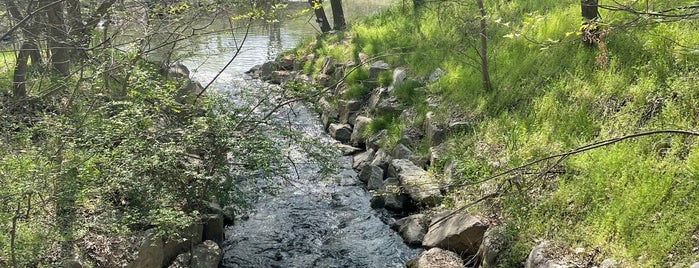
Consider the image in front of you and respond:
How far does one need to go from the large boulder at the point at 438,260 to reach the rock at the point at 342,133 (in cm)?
442

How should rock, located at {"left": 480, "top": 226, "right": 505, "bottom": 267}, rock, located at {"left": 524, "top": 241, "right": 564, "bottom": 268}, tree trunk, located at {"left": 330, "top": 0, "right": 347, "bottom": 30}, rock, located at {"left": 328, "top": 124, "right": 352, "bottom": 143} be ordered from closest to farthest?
rock, located at {"left": 524, "top": 241, "right": 564, "bottom": 268} < rock, located at {"left": 480, "top": 226, "right": 505, "bottom": 267} < rock, located at {"left": 328, "top": 124, "right": 352, "bottom": 143} < tree trunk, located at {"left": 330, "top": 0, "right": 347, "bottom": 30}

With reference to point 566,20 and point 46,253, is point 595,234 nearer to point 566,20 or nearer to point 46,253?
point 566,20

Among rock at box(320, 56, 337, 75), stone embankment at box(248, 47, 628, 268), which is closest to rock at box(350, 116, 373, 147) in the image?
stone embankment at box(248, 47, 628, 268)

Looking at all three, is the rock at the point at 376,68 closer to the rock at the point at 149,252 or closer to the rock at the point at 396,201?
the rock at the point at 396,201

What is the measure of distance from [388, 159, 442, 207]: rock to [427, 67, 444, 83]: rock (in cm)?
212

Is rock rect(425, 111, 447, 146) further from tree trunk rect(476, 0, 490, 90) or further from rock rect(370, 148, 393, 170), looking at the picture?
tree trunk rect(476, 0, 490, 90)

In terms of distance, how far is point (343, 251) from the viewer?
6.30 m

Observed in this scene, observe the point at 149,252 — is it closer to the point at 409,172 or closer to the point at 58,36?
the point at 58,36

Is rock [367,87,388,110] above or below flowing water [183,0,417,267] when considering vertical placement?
above

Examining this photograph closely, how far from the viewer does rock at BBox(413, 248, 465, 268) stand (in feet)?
18.1

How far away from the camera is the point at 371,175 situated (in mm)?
7863

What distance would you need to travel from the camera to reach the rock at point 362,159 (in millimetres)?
8547

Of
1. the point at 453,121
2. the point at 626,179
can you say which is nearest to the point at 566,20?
the point at 453,121

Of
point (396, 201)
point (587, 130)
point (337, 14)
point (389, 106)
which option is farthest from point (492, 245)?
point (337, 14)
